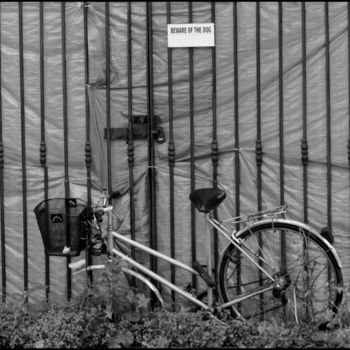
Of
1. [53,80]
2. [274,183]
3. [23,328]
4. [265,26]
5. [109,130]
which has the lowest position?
[23,328]

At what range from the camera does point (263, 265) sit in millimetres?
5117

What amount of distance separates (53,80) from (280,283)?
7.26 ft

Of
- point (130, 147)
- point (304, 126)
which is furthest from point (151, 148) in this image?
point (304, 126)

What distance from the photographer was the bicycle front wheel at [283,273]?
4879 millimetres

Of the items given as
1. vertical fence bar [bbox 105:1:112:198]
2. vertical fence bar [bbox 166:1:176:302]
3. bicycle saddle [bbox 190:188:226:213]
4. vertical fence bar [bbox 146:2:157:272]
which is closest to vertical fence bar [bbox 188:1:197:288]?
vertical fence bar [bbox 166:1:176:302]

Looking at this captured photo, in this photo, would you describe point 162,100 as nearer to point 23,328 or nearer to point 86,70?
point 86,70

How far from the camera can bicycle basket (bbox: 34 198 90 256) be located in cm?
479

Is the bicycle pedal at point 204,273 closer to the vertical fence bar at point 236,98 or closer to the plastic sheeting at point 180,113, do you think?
the plastic sheeting at point 180,113

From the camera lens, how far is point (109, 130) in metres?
5.23

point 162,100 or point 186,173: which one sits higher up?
point 162,100

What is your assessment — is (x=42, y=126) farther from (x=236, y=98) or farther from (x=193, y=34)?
(x=236, y=98)

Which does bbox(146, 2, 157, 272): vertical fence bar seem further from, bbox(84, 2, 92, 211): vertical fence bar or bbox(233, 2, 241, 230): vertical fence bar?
bbox(233, 2, 241, 230): vertical fence bar

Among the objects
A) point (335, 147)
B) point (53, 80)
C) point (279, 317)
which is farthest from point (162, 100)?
point (279, 317)

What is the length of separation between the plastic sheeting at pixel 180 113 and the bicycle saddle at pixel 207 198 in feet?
1.43
